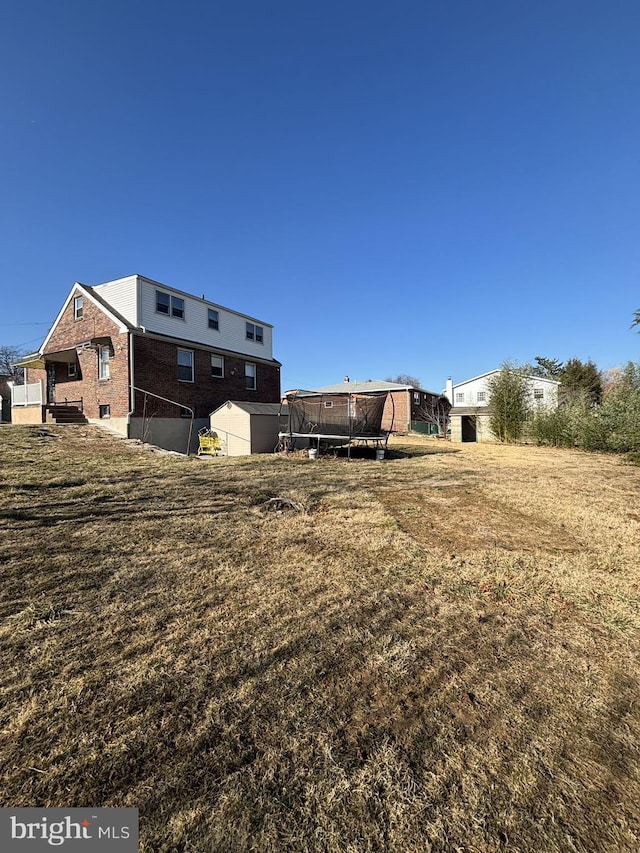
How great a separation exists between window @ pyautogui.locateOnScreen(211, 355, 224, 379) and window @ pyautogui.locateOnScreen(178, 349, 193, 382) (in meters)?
1.26

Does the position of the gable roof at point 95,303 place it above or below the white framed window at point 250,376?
above

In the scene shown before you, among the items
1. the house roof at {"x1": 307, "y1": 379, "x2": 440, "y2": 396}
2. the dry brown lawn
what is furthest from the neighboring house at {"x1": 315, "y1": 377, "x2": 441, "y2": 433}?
the dry brown lawn

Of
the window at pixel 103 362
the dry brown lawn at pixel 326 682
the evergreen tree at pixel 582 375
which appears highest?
the evergreen tree at pixel 582 375

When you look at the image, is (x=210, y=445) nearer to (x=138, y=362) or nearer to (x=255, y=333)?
(x=138, y=362)

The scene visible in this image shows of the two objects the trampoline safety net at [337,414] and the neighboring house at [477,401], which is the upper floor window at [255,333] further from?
the neighboring house at [477,401]

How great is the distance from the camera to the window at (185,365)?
54.7 feet

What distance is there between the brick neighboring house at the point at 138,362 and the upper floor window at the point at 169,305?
0.14 feet

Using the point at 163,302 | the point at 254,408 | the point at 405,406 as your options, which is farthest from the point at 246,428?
the point at 405,406

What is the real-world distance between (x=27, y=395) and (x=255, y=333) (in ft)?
38.2

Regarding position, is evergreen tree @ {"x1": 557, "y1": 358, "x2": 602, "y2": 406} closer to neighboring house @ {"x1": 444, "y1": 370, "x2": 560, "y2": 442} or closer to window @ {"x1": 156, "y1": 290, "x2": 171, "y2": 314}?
neighboring house @ {"x1": 444, "y1": 370, "x2": 560, "y2": 442}

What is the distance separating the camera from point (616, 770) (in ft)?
4.94

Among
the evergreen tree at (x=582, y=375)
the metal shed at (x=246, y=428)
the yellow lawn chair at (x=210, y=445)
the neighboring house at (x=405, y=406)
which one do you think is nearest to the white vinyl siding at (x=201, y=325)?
the metal shed at (x=246, y=428)

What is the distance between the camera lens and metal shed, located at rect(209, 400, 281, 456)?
13922mm

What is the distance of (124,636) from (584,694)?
2.63 metres
